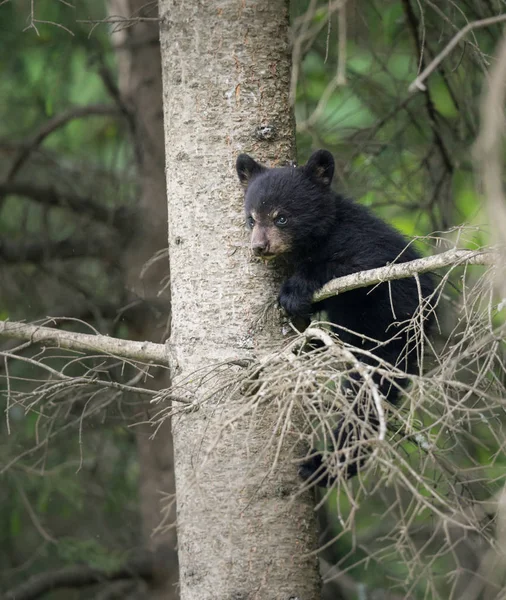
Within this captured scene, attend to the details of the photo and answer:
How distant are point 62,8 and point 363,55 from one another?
2.77 metres

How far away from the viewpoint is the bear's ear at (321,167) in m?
4.12

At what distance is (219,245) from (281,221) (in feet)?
1.99

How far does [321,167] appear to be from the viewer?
4.18 meters

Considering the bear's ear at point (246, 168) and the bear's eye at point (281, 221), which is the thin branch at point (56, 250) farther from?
the bear's ear at point (246, 168)

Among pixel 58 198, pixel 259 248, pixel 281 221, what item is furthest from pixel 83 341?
pixel 58 198

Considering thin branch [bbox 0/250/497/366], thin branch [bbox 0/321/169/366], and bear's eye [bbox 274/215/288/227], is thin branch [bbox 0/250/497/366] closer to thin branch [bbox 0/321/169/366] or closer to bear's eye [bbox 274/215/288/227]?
thin branch [bbox 0/321/169/366]

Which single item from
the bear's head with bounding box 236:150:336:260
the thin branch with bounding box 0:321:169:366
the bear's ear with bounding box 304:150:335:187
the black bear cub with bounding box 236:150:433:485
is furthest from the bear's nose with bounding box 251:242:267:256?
the bear's ear with bounding box 304:150:335:187

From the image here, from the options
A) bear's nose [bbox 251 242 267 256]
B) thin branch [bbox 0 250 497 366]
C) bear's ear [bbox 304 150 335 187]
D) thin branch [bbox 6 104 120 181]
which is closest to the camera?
thin branch [bbox 0 250 497 366]

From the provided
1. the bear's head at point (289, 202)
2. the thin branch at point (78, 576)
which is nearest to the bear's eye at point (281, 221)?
the bear's head at point (289, 202)

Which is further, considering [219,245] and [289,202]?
[289,202]

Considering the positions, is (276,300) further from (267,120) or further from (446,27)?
(446,27)

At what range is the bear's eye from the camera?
13.0ft

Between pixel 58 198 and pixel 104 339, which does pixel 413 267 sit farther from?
pixel 58 198

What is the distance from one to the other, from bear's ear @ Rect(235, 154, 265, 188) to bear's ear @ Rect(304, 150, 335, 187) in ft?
1.39
